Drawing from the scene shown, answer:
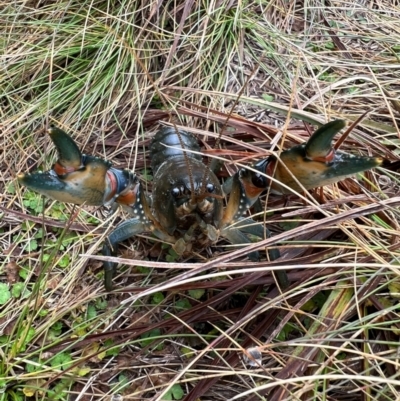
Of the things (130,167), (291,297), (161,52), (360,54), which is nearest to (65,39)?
(161,52)

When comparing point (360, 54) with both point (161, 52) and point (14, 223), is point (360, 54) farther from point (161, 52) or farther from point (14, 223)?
point (14, 223)

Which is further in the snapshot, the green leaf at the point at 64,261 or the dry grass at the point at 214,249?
the green leaf at the point at 64,261

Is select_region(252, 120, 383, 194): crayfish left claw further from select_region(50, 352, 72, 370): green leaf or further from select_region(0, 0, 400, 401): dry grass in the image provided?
select_region(50, 352, 72, 370): green leaf

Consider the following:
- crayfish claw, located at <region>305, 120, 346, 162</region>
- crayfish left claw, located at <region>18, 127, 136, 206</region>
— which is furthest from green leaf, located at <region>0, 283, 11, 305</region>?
crayfish claw, located at <region>305, 120, 346, 162</region>

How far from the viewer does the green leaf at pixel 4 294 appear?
2477mm

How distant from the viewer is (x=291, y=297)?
7.08 feet

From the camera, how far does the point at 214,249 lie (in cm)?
264

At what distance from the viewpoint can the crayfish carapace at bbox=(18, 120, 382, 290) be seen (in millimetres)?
1798

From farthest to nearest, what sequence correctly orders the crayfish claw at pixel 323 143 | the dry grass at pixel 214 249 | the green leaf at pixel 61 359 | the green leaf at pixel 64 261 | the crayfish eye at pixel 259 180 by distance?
the green leaf at pixel 64 261
the green leaf at pixel 61 359
the crayfish eye at pixel 259 180
the dry grass at pixel 214 249
the crayfish claw at pixel 323 143

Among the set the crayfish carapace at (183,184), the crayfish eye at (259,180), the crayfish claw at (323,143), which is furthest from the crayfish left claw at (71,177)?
the crayfish claw at (323,143)

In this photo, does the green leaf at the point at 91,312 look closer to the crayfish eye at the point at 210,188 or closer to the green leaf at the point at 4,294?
the green leaf at the point at 4,294

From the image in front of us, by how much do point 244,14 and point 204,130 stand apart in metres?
0.79

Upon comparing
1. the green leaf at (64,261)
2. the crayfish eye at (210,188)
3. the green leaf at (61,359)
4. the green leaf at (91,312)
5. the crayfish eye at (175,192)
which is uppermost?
the crayfish eye at (210,188)

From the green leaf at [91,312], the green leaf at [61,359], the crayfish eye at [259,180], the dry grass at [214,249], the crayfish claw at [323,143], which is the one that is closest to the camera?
the crayfish claw at [323,143]
